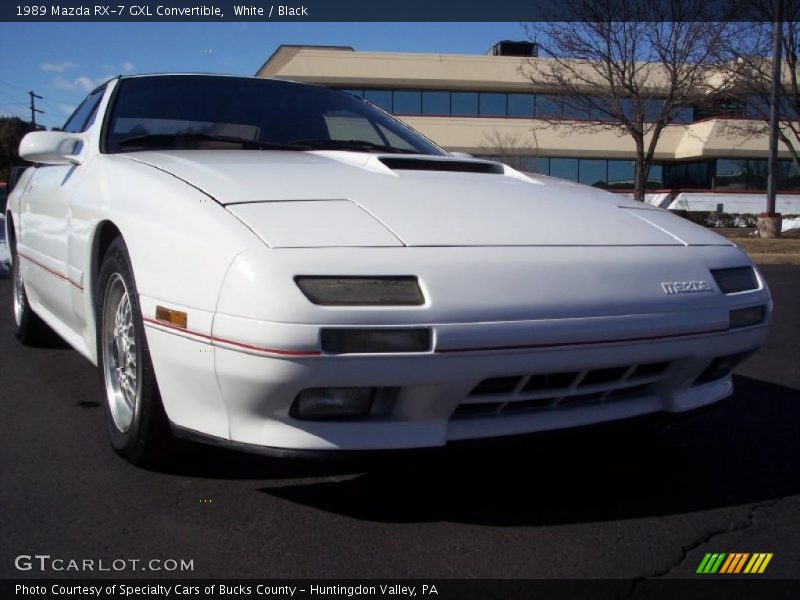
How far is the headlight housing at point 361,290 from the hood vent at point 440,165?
925mm

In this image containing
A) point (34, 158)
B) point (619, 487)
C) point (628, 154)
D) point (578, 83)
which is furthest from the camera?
point (628, 154)

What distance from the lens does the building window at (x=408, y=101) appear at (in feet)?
111

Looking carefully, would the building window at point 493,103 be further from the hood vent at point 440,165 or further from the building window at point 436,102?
the hood vent at point 440,165

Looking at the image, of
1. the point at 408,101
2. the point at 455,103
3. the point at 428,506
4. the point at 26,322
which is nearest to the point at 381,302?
the point at 428,506

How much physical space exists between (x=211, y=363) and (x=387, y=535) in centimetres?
70

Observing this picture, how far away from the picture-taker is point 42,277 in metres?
3.97

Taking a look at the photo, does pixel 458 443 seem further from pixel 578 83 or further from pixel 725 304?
pixel 578 83

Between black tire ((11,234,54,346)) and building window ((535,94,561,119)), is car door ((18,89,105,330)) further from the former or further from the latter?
building window ((535,94,561,119))

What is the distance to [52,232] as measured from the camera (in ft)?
12.0

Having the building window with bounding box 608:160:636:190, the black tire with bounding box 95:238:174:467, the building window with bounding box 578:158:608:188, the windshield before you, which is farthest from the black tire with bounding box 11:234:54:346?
the building window with bounding box 608:160:636:190

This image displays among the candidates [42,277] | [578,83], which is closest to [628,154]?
[578,83]

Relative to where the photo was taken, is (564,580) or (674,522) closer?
(564,580)

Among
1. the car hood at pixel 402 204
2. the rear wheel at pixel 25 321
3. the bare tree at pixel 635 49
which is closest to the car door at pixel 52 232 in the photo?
the rear wheel at pixel 25 321

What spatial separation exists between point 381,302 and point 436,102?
109ft
